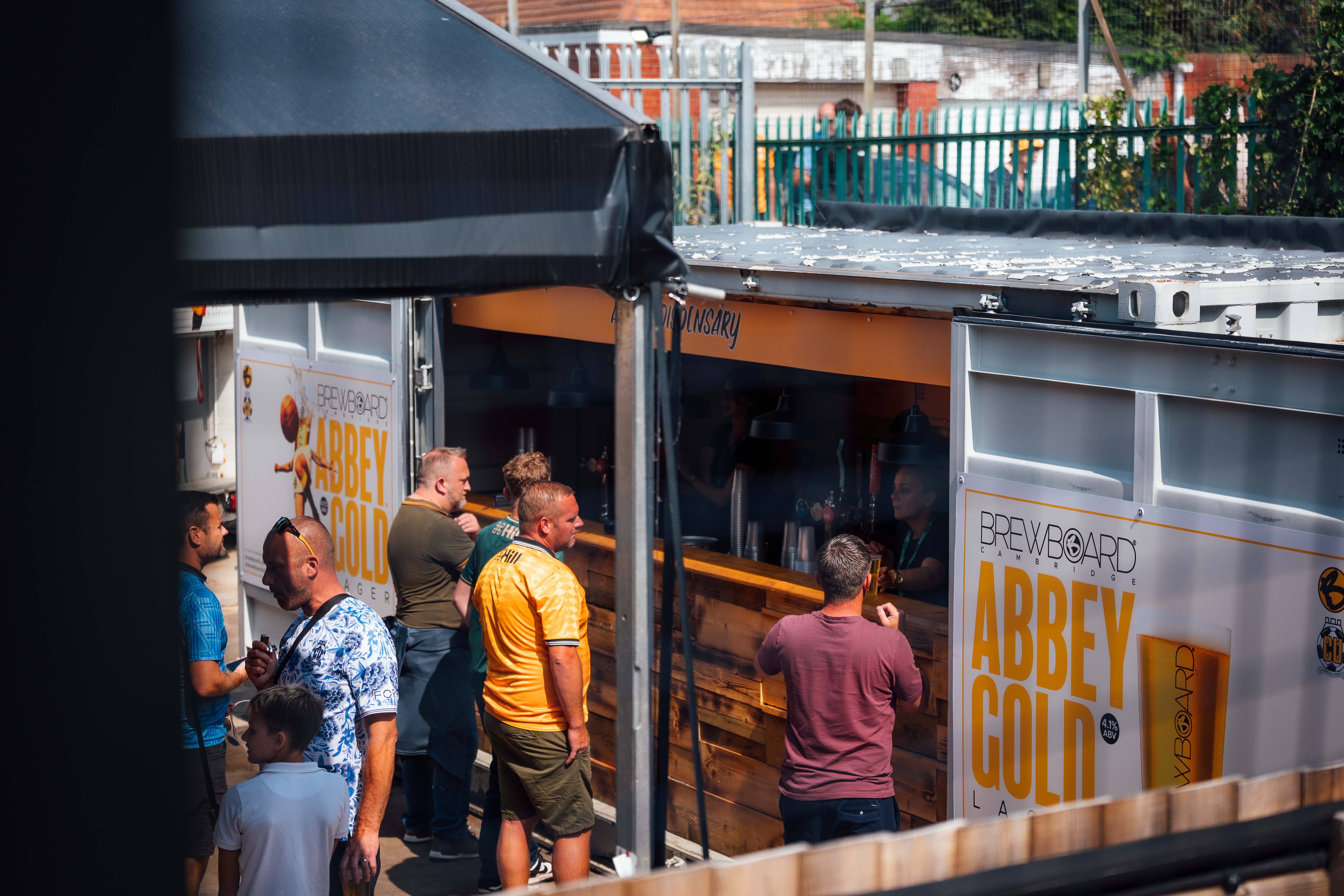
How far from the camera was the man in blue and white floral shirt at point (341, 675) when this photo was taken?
12.4ft

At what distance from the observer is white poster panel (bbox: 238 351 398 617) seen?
22.4 ft

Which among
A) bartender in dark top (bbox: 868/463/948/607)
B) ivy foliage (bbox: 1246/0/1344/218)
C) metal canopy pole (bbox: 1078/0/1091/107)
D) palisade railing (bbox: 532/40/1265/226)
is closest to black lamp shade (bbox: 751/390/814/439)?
bartender in dark top (bbox: 868/463/948/607)

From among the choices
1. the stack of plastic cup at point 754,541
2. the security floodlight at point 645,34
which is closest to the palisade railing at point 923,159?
the stack of plastic cup at point 754,541

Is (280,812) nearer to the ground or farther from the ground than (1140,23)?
nearer to the ground

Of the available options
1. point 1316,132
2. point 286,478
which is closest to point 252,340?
point 286,478

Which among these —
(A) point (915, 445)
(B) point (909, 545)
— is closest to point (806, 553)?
(B) point (909, 545)

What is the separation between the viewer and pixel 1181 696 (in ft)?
12.2

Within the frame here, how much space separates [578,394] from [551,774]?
270 cm

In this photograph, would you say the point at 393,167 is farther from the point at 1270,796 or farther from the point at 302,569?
the point at 1270,796

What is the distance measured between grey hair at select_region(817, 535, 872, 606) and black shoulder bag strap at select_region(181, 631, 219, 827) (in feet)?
6.33

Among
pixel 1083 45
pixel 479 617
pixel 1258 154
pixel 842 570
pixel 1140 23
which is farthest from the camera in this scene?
pixel 1140 23

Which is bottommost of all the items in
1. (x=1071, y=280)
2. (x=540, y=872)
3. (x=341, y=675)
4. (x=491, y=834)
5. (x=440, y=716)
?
(x=540, y=872)

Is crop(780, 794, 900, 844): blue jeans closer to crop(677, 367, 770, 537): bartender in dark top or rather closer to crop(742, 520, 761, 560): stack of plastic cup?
crop(742, 520, 761, 560): stack of plastic cup

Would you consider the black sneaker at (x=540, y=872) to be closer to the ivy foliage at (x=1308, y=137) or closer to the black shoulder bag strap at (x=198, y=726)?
the black shoulder bag strap at (x=198, y=726)
